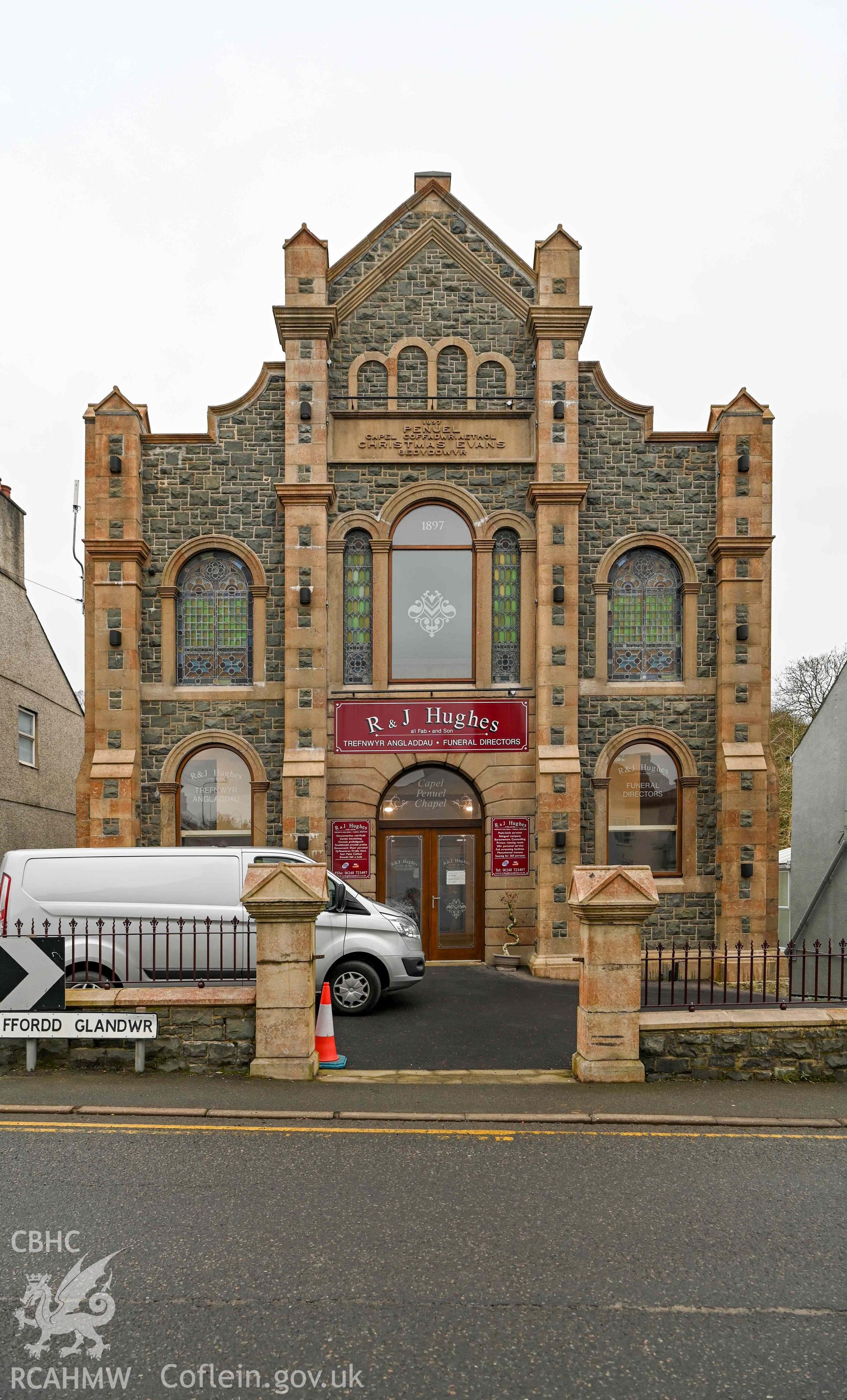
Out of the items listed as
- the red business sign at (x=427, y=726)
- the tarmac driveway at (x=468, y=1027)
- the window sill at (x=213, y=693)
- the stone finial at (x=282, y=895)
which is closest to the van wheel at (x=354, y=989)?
the tarmac driveway at (x=468, y=1027)

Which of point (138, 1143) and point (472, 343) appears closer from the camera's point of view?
point (138, 1143)

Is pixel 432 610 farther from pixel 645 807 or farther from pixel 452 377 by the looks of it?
pixel 645 807

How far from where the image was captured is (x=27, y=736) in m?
22.1

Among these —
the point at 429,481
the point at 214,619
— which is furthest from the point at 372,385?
the point at 214,619

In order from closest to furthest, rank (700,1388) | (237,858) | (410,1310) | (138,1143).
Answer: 1. (700,1388)
2. (410,1310)
3. (138,1143)
4. (237,858)

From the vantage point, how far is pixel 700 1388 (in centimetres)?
380

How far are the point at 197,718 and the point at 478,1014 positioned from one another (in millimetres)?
7415

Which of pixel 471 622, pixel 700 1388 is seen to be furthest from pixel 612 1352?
pixel 471 622

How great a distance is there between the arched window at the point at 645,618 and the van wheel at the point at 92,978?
9.92m

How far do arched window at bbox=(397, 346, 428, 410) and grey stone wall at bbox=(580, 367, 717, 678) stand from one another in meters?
2.96

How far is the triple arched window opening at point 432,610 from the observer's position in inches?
638

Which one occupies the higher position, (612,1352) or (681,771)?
(681,771)

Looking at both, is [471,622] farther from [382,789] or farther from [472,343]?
[472,343]

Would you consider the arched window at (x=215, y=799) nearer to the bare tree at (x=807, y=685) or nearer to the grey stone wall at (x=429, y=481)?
the grey stone wall at (x=429, y=481)
